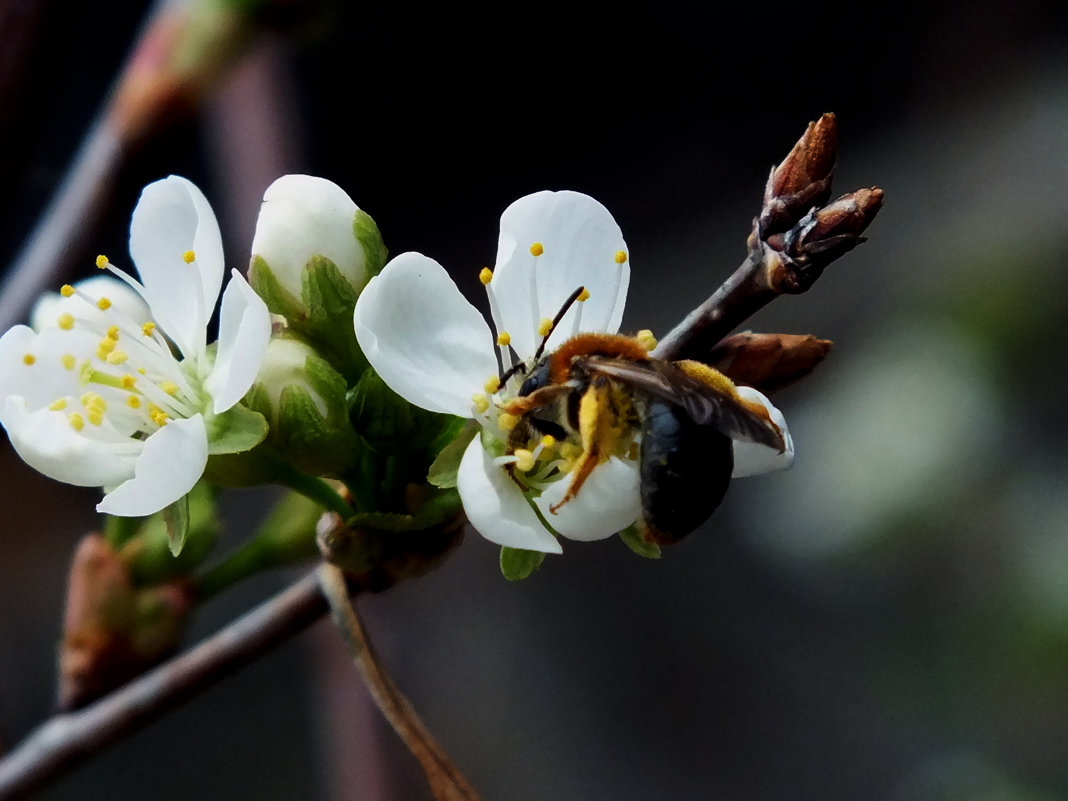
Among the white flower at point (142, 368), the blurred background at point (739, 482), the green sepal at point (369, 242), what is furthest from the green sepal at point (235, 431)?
the blurred background at point (739, 482)

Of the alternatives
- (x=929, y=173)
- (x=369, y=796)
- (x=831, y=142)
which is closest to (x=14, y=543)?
(x=369, y=796)

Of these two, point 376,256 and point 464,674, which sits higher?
point 376,256

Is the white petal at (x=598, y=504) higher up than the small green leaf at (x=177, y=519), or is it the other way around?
the white petal at (x=598, y=504)

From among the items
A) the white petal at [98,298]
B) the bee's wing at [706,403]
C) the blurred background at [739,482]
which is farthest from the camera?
the blurred background at [739,482]

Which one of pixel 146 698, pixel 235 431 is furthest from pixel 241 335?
pixel 146 698

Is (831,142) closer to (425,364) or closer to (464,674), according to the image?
(425,364)

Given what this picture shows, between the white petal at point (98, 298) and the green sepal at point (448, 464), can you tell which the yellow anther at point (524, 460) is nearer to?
the green sepal at point (448, 464)

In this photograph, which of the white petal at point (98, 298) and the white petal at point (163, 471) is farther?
the white petal at point (98, 298)
